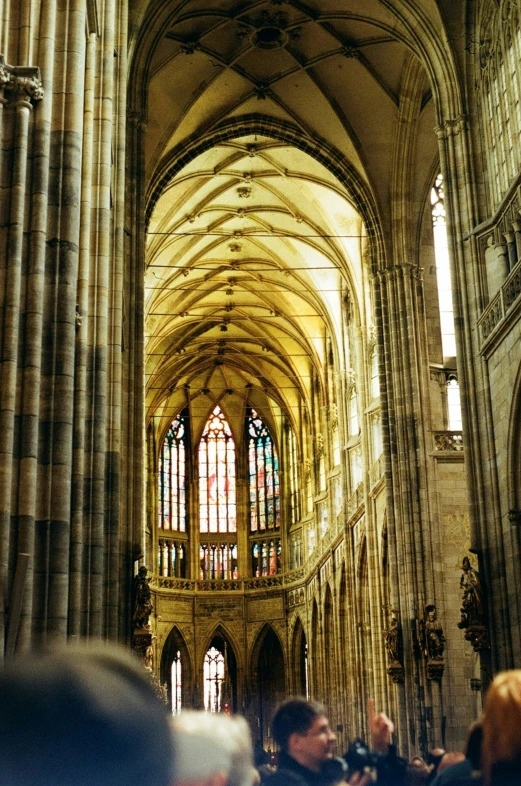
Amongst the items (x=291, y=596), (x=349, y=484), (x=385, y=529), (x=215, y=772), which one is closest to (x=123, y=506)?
(x=385, y=529)

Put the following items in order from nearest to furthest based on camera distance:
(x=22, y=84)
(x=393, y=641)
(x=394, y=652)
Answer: (x=22, y=84) < (x=394, y=652) < (x=393, y=641)

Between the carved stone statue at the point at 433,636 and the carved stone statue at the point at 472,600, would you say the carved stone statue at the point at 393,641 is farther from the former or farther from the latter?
the carved stone statue at the point at 472,600

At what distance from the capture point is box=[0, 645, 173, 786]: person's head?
1.35m

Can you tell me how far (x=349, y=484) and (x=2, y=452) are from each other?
28.8m

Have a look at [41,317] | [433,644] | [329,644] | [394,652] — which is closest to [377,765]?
[41,317]

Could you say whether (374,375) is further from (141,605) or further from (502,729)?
(502,729)

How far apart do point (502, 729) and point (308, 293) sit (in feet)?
130

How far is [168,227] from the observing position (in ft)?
120

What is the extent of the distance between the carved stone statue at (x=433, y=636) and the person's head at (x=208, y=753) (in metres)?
24.9

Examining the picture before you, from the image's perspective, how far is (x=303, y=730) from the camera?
3.66 meters

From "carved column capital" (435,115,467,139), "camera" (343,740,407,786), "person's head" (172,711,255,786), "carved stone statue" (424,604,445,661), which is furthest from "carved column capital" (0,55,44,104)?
"carved stone statue" (424,604,445,661)

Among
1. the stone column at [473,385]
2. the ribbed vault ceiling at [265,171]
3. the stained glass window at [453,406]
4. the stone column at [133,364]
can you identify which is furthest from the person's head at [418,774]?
the ribbed vault ceiling at [265,171]

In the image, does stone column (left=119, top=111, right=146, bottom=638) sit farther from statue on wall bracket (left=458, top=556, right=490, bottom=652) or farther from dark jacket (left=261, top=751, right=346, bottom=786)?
dark jacket (left=261, top=751, right=346, bottom=786)

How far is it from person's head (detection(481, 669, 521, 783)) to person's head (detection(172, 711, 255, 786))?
65cm
